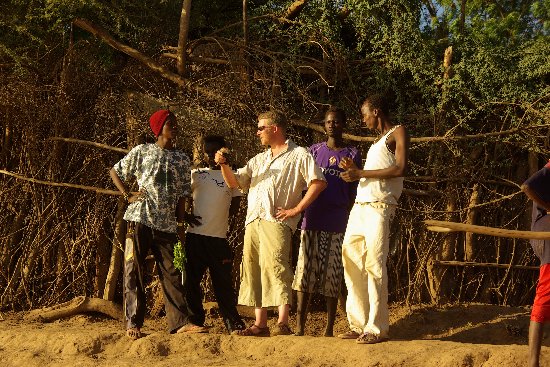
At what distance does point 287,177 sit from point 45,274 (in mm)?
3457

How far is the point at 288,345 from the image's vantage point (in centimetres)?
639

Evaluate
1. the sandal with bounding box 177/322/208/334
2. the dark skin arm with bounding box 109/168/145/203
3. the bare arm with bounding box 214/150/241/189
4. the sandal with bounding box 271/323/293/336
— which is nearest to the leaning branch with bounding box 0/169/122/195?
the dark skin arm with bounding box 109/168/145/203

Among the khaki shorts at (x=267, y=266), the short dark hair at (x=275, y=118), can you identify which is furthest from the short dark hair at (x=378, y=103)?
the khaki shorts at (x=267, y=266)

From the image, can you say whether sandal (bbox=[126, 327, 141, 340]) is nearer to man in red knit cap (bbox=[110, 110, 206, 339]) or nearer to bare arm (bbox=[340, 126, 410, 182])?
man in red knit cap (bbox=[110, 110, 206, 339])

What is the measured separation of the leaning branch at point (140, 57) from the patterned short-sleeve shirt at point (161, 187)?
5.47ft

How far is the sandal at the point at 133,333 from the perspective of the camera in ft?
22.9

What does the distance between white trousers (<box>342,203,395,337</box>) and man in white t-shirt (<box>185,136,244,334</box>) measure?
112cm

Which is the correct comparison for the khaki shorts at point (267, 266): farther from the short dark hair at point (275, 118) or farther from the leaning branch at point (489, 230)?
the leaning branch at point (489, 230)

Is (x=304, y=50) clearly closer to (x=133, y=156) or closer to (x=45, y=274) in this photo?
(x=133, y=156)

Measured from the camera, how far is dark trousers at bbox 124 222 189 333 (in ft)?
23.2

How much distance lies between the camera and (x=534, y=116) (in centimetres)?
Answer: 866

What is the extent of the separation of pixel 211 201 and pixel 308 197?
0.89 meters

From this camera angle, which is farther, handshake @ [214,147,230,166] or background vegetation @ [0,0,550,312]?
background vegetation @ [0,0,550,312]

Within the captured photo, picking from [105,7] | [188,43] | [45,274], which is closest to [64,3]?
[105,7]
